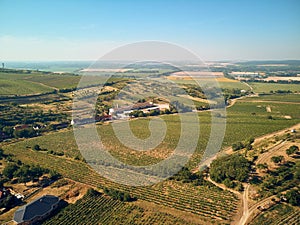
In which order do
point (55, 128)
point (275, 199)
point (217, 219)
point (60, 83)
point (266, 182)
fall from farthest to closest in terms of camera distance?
point (60, 83) → point (55, 128) → point (266, 182) → point (275, 199) → point (217, 219)

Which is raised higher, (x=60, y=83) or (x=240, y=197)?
(x=60, y=83)

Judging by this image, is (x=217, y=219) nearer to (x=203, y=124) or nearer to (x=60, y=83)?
(x=203, y=124)

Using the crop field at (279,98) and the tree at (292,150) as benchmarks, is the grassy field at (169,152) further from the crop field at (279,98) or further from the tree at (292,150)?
the crop field at (279,98)

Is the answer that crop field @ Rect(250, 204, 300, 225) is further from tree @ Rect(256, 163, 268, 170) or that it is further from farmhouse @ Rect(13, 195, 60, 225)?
farmhouse @ Rect(13, 195, 60, 225)

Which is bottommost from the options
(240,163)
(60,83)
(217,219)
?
(217,219)

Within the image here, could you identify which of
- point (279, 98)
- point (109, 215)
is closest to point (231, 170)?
point (109, 215)

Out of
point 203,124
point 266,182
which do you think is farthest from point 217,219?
point 203,124

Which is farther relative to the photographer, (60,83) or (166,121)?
(60,83)
